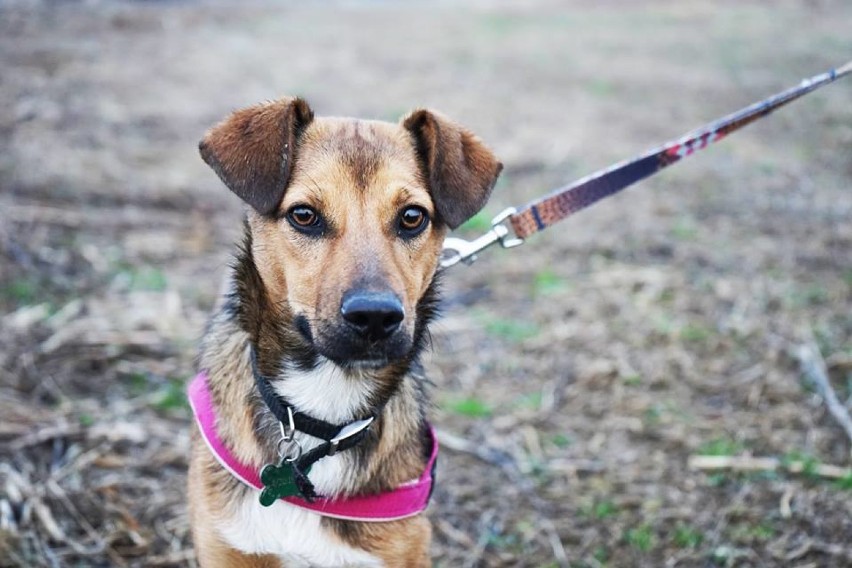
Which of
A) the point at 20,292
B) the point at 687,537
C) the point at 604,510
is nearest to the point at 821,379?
the point at 687,537

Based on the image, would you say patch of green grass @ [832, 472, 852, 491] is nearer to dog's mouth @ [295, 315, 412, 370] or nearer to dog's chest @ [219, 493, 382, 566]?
dog's chest @ [219, 493, 382, 566]

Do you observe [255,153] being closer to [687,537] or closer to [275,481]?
[275,481]

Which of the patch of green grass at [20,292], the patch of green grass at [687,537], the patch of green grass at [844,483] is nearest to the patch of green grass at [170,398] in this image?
the patch of green grass at [20,292]

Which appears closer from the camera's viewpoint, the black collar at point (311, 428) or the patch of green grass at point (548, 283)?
the black collar at point (311, 428)

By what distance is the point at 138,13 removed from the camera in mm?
19312

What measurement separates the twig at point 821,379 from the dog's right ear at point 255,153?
4182 mm

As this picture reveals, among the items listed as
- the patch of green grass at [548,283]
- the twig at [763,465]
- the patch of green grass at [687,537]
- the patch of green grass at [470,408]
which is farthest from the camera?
the patch of green grass at [548,283]

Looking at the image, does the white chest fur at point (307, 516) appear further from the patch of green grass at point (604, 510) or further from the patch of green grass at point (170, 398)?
the patch of green grass at point (170, 398)

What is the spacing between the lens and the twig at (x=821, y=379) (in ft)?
17.9

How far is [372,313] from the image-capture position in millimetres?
2873

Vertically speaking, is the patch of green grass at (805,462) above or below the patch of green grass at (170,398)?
below

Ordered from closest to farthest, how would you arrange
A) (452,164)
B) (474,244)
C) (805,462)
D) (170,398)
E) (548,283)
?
(452,164) → (474,244) → (805,462) → (170,398) → (548,283)

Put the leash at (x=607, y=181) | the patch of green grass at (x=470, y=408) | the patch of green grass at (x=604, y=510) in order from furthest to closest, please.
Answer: the patch of green grass at (x=470, y=408) < the patch of green grass at (x=604, y=510) < the leash at (x=607, y=181)

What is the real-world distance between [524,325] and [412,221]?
148 inches
